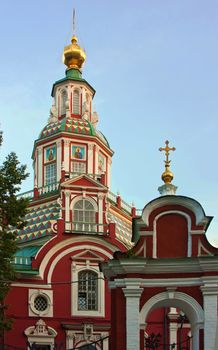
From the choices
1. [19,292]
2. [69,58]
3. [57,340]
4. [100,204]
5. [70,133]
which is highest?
[69,58]

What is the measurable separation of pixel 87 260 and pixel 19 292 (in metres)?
3.95

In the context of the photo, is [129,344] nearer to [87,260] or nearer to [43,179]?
[87,260]

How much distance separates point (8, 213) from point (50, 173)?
606 inches

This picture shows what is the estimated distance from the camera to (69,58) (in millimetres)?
48594

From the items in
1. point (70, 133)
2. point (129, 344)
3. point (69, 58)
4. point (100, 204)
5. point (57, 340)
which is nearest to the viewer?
point (129, 344)

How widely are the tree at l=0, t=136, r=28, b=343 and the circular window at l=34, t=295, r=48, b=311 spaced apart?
24.7ft

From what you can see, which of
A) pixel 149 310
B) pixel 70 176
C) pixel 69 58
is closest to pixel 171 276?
pixel 149 310

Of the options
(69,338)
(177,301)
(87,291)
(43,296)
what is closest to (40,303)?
(43,296)

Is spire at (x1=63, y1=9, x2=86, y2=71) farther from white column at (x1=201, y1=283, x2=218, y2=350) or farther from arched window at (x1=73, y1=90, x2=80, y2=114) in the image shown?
white column at (x1=201, y1=283, x2=218, y2=350)

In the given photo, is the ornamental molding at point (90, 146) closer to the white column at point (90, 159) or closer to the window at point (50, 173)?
the white column at point (90, 159)

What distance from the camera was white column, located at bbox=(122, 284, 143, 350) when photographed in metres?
24.6

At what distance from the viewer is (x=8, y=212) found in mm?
28969

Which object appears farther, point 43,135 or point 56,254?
point 43,135

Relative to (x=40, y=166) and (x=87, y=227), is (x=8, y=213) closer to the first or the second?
(x=87, y=227)
